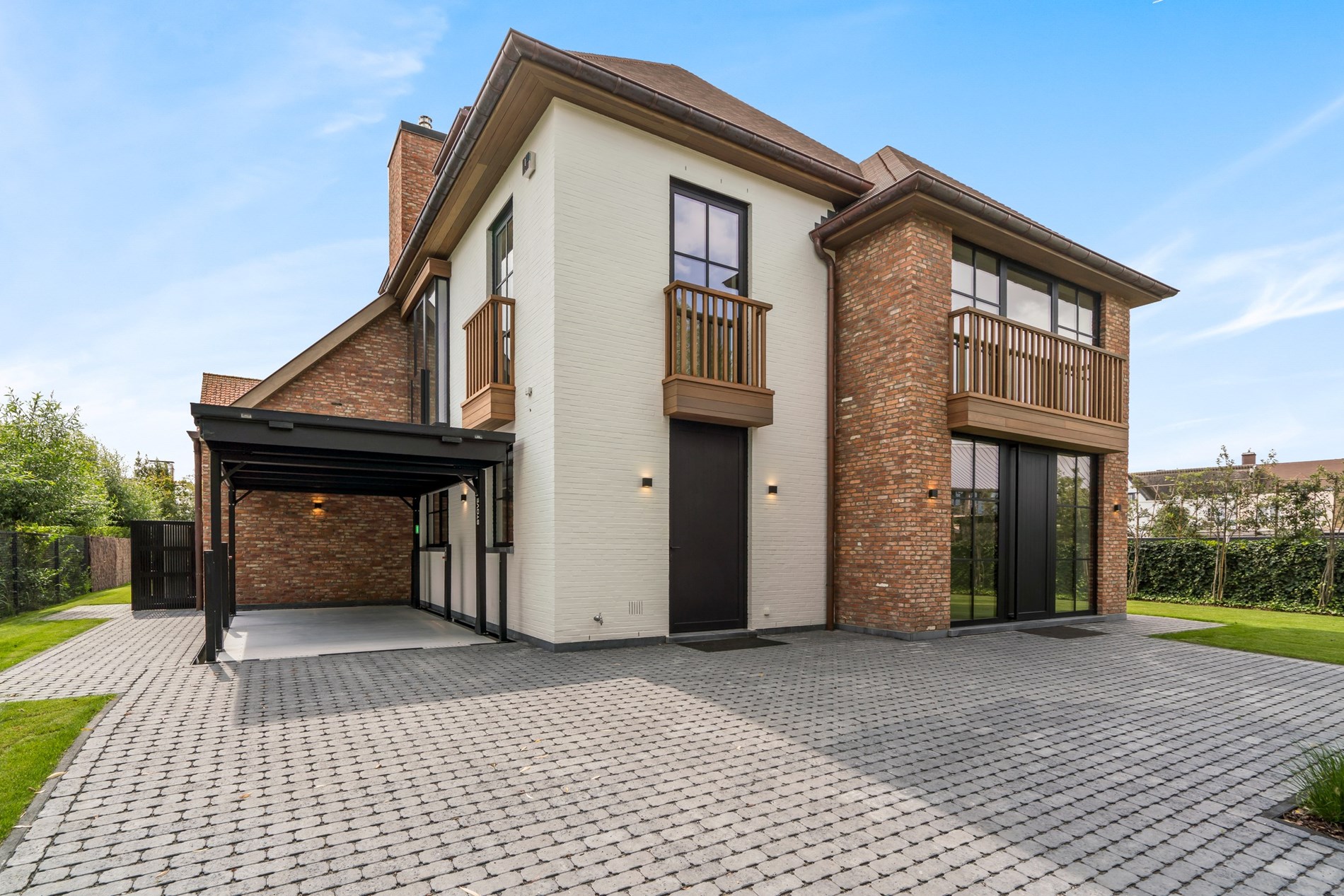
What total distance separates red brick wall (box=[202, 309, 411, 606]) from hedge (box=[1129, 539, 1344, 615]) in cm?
1682

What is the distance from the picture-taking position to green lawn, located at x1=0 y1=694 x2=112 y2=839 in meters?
3.31

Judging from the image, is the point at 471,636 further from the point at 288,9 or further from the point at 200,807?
the point at 288,9

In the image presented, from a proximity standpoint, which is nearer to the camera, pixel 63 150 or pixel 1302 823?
pixel 1302 823

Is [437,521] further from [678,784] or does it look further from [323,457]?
[678,784]

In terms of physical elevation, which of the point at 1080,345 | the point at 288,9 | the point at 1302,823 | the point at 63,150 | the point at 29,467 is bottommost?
the point at 1302,823

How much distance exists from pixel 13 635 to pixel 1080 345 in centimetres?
1541

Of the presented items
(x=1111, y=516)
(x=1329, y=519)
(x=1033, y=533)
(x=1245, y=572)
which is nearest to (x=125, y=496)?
(x=1033, y=533)

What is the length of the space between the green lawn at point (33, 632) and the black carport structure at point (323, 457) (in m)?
1.78

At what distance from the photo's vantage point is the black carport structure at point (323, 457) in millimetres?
6719

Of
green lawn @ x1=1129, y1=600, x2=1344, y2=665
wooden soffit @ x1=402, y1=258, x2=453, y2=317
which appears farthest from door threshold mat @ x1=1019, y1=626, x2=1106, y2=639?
wooden soffit @ x1=402, y1=258, x2=453, y2=317

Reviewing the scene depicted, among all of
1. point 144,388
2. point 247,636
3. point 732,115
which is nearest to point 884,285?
point 732,115

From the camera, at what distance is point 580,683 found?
586cm

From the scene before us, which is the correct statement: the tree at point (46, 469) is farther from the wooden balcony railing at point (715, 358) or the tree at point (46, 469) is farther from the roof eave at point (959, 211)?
the roof eave at point (959, 211)

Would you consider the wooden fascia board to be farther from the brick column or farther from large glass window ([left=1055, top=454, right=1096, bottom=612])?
the brick column
